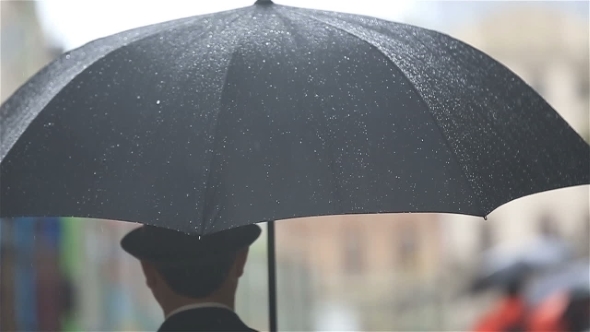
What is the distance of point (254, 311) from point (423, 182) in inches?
390

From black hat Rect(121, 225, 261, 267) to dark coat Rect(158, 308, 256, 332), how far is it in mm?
113

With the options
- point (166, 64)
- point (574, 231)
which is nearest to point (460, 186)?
point (166, 64)

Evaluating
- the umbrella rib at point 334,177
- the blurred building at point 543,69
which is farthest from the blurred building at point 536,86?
the umbrella rib at point 334,177

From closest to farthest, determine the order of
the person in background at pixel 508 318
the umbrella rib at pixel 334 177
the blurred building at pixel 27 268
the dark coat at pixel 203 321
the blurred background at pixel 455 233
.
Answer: the umbrella rib at pixel 334 177
the dark coat at pixel 203 321
the person in background at pixel 508 318
the blurred building at pixel 27 268
the blurred background at pixel 455 233

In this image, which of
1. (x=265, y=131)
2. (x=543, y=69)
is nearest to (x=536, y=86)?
(x=543, y=69)

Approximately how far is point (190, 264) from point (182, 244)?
49 millimetres

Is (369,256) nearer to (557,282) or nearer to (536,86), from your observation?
A: (536,86)

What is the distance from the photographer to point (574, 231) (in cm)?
4534

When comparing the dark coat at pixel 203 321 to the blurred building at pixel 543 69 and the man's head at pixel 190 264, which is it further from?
the blurred building at pixel 543 69

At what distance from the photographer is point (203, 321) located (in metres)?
2.60

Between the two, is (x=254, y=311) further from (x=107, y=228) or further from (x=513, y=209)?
(x=513, y=209)

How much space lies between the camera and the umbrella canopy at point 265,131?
2.28m

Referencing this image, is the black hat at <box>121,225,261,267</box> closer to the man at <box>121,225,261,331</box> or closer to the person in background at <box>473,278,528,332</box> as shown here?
the man at <box>121,225,261,331</box>

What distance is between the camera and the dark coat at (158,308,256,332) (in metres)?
2.59
